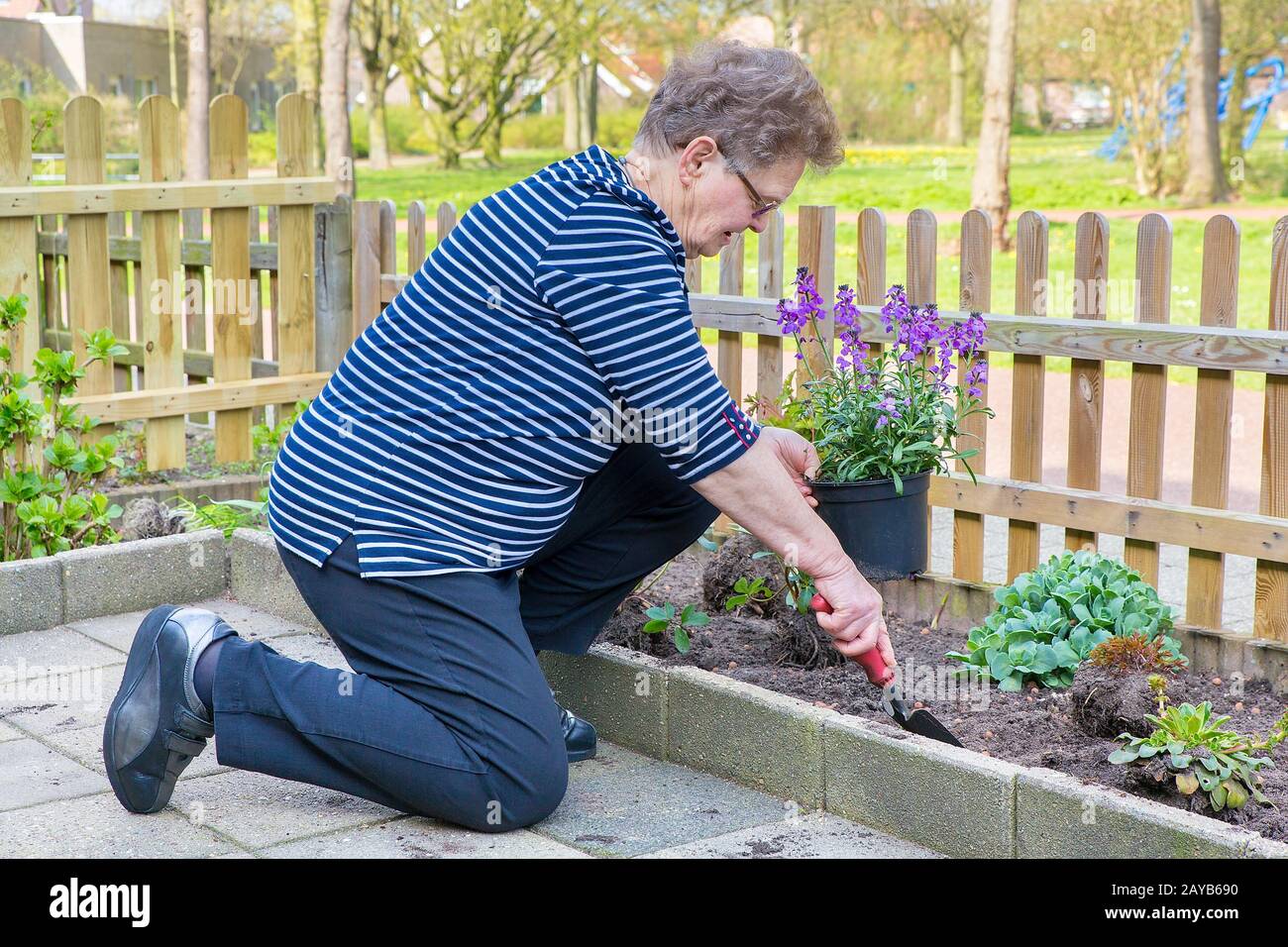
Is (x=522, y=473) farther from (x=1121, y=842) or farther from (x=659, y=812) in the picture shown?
(x=1121, y=842)

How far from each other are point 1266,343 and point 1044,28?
32680 millimetres

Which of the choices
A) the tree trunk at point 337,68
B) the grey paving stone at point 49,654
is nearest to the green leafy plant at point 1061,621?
the grey paving stone at point 49,654

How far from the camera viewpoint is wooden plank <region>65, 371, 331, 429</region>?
18.6 ft

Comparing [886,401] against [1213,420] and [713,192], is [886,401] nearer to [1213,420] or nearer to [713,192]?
[713,192]

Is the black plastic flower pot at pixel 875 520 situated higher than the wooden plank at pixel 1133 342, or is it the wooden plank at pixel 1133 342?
the wooden plank at pixel 1133 342

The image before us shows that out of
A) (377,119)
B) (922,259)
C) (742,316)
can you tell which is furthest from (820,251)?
(377,119)

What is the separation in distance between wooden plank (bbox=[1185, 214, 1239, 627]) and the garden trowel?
136 cm

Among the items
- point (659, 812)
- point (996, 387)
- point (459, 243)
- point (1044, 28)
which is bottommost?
point (659, 812)

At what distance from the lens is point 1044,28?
33.6 m

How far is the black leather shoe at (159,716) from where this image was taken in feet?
8.89

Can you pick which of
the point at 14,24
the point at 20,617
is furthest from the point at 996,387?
the point at 14,24

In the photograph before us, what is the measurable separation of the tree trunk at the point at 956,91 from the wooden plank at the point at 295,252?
34730 millimetres

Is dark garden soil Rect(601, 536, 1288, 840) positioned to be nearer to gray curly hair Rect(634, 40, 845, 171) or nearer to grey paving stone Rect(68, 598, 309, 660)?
grey paving stone Rect(68, 598, 309, 660)

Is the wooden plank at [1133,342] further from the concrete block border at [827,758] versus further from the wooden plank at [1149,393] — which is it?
the concrete block border at [827,758]
